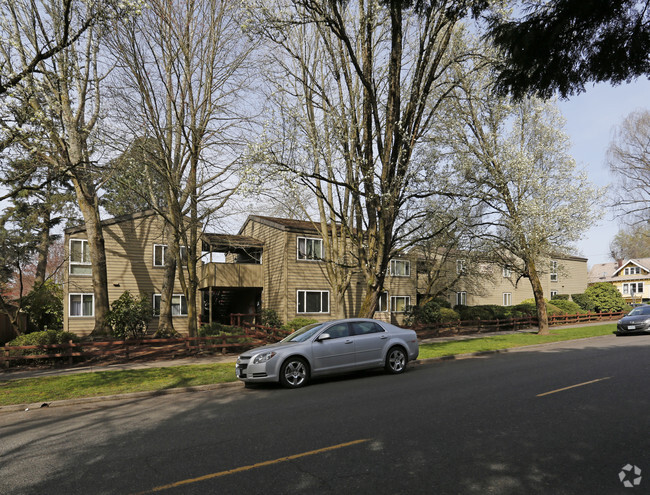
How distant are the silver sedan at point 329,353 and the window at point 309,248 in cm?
1544

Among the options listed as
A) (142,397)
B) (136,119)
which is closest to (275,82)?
(136,119)

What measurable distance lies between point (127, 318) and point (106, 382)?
1019 centimetres

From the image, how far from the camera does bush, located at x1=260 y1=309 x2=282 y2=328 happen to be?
86.1ft

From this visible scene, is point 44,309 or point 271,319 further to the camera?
point 271,319

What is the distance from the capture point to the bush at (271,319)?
26234 mm

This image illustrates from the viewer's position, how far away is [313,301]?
28.1m

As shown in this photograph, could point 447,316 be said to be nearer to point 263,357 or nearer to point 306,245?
point 306,245

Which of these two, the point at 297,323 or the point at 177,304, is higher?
the point at 177,304

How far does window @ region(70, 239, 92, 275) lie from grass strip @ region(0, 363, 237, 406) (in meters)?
13.5

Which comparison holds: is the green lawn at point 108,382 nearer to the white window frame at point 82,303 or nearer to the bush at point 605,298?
the white window frame at point 82,303

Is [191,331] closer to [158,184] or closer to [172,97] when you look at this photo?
[158,184]

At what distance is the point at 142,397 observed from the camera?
10391mm

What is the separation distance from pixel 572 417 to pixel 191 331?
14891mm

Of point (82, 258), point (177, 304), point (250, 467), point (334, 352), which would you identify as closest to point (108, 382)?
point (334, 352)
